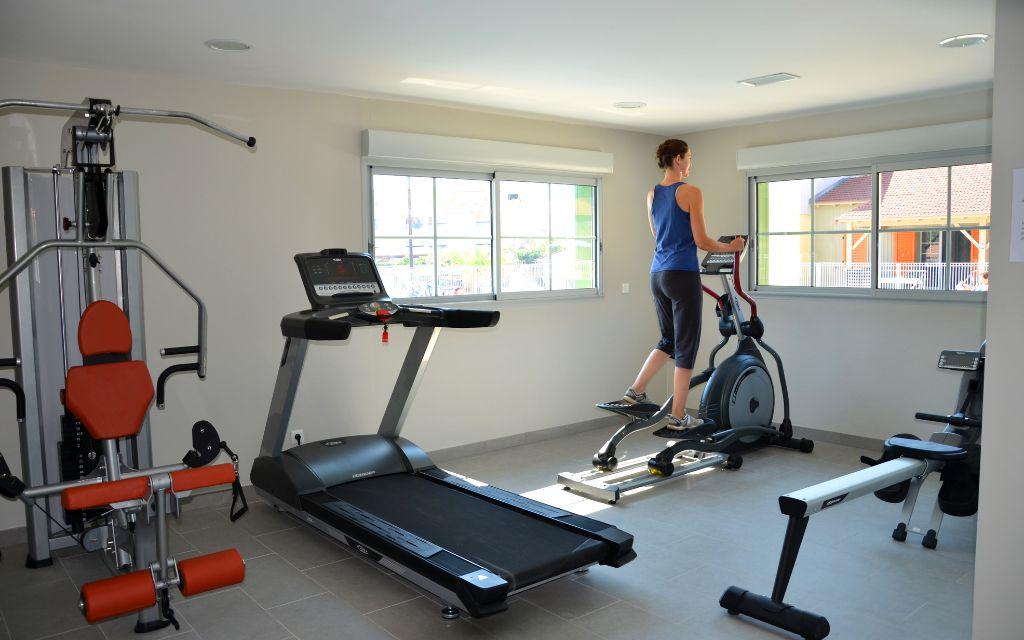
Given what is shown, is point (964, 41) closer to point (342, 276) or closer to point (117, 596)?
point (342, 276)

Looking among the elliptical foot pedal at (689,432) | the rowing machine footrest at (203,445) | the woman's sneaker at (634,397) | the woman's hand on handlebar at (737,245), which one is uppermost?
the woman's hand on handlebar at (737,245)

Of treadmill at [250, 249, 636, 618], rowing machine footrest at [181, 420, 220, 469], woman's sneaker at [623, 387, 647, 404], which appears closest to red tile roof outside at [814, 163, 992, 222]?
woman's sneaker at [623, 387, 647, 404]

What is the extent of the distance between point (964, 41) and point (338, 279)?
3.28 metres

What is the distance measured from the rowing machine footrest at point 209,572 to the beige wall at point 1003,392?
2407 millimetres

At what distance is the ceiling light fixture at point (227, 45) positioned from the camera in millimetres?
3656

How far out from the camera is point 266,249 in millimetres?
4727

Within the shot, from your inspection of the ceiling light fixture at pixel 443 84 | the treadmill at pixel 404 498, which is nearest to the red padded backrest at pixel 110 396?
the treadmill at pixel 404 498

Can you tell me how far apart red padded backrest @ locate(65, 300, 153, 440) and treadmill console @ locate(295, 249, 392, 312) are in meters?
0.93

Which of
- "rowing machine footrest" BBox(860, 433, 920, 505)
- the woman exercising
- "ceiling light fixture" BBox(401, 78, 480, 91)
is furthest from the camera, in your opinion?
the woman exercising

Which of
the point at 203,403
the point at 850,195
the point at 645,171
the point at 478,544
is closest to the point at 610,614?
the point at 478,544

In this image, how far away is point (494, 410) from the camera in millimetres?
5777

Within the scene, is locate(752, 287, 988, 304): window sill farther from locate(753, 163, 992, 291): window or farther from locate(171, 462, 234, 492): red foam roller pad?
locate(171, 462, 234, 492): red foam roller pad

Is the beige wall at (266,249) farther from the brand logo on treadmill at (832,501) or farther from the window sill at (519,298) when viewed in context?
the brand logo on treadmill at (832,501)

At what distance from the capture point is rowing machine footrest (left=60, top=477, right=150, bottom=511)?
8.89ft
